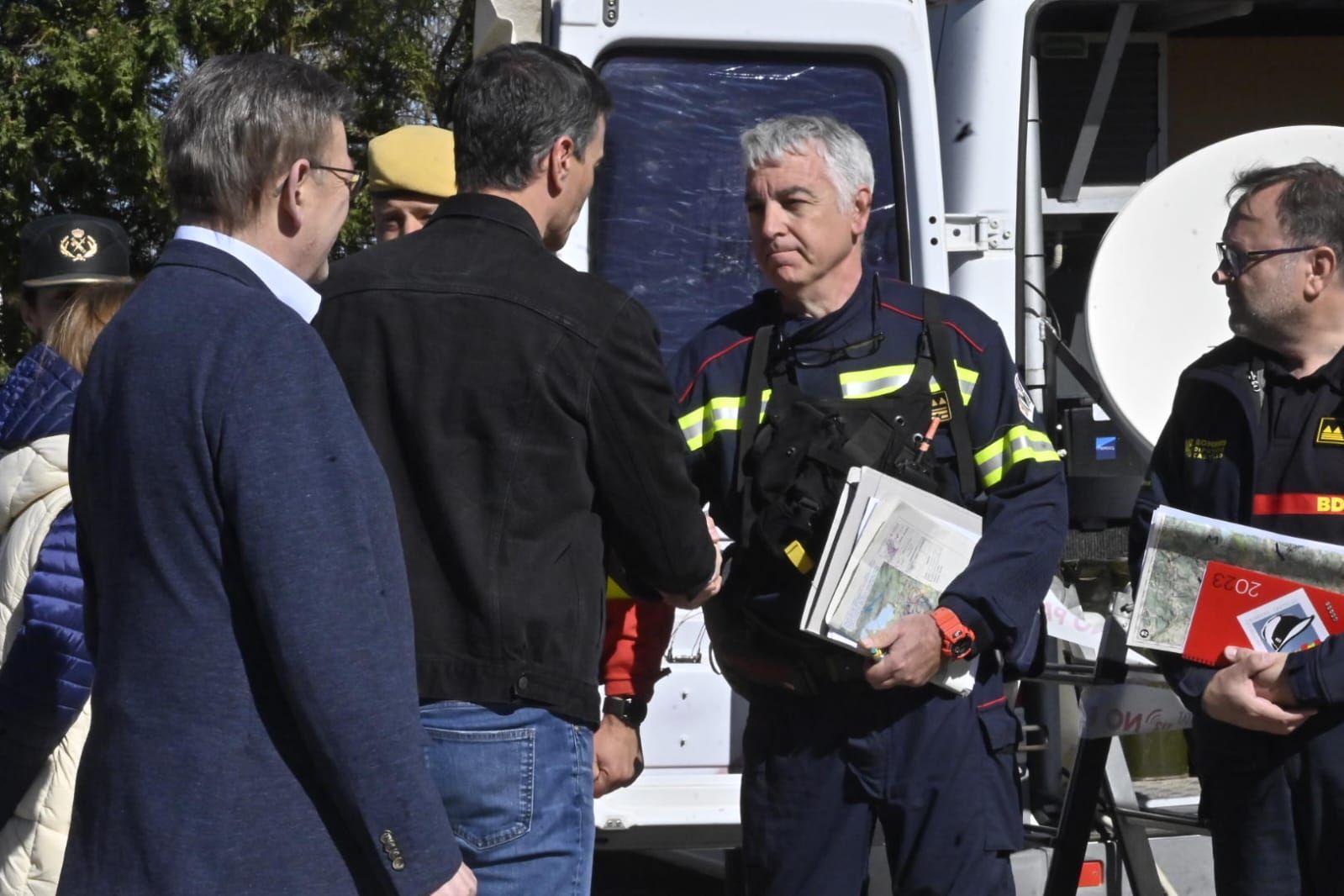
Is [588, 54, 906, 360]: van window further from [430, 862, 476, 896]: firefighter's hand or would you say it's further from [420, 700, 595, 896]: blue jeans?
[430, 862, 476, 896]: firefighter's hand

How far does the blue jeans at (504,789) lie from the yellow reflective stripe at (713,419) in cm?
91

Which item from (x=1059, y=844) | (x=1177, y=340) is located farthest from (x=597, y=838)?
(x=1177, y=340)

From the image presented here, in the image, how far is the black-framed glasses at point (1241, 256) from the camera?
310 cm

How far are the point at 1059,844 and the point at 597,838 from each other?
1.01m

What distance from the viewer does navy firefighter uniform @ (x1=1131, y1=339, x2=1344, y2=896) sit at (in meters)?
2.97

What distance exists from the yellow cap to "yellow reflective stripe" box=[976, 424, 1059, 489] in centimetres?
134

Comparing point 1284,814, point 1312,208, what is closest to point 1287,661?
point 1284,814

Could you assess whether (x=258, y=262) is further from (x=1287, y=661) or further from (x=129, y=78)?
(x=129, y=78)

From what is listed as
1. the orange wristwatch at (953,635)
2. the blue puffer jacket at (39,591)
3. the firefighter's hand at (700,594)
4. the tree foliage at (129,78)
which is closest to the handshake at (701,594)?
the firefighter's hand at (700,594)

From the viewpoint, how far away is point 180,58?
30.5 ft

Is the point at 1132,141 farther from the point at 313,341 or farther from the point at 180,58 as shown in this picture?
the point at 180,58

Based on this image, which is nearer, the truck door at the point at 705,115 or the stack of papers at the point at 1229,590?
the stack of papers at the point at 1229,590

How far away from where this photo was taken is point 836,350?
3.11 metres

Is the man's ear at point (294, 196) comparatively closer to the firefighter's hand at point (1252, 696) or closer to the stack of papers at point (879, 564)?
the stack of papers at point (879, 564)
